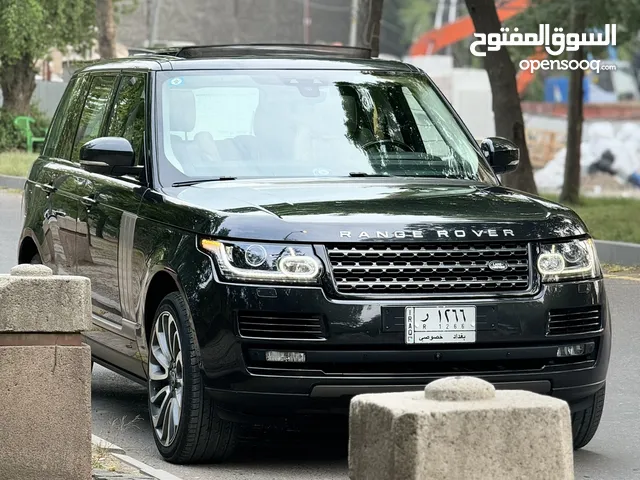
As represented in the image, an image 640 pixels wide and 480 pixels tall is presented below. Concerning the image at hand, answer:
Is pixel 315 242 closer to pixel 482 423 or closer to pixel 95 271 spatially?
pixel 95 271

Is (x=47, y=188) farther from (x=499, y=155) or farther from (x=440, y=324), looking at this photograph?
(x=440, y=324)

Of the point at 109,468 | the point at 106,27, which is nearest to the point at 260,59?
the point at 109,468

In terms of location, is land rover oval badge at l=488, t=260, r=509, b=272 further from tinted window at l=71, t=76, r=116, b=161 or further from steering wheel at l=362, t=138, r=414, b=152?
tinted window at l=71, t=76, r=116, b=161

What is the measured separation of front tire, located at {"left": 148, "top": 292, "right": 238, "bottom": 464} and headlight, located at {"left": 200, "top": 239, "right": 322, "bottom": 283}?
0.36 meters

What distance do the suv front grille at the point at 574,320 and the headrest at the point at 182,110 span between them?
83.3 inches

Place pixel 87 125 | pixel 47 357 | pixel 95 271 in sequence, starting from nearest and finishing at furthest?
pixel 47 357, pixel 95 271, pixel 87 125

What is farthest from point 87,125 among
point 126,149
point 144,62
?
point 126,149

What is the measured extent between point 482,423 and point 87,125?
5.75 metres

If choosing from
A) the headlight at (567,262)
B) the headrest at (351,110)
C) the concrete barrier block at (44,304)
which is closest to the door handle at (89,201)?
the headrest at (351,110)

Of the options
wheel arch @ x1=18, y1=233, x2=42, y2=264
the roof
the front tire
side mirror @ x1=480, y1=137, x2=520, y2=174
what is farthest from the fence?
the front tire

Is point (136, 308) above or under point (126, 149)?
under

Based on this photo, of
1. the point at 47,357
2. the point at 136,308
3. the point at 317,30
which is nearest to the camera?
the point at 47,357

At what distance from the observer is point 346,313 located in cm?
656

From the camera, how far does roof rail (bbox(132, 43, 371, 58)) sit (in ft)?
27.6
